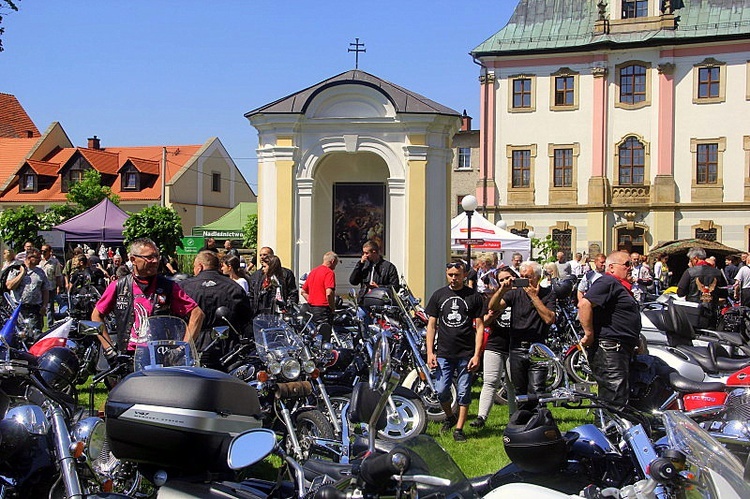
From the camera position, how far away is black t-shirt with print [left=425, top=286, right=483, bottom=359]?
27.2 ft

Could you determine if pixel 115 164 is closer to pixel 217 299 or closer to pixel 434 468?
pixel 217 299

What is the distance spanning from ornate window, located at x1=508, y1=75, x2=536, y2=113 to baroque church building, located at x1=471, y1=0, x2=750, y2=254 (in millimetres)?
56

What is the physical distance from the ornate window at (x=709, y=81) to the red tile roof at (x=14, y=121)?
47.0 m

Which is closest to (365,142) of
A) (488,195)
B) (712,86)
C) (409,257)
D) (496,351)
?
(409,257)

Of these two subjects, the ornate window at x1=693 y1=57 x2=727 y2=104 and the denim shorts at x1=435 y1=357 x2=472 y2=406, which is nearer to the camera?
the denim shorts at x1=435 y1=357 x2=472 y2=406

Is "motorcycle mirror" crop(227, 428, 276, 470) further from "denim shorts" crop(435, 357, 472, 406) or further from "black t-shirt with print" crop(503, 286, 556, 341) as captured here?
"black t-shirt with print" crop(503, 286, 556, 341)

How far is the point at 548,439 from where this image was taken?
3.54 m

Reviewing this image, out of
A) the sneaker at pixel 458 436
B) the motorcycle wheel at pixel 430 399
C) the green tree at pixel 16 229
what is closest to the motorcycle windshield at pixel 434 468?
the sneaker at pixel 458 436

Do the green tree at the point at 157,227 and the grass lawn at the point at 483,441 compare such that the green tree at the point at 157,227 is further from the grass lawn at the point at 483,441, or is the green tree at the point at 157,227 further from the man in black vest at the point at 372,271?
the grass lawn at the point at 483,441

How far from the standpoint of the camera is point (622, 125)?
41.6 m

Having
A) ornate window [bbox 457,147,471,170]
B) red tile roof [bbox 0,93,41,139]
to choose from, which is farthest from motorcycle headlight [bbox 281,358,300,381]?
red tile roof [bbox 0,93,41,139]

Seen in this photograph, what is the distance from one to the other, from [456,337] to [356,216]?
38.3ft

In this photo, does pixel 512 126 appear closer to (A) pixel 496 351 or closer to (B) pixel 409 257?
(B) pixel 409 257

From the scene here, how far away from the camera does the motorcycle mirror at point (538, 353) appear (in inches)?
331
